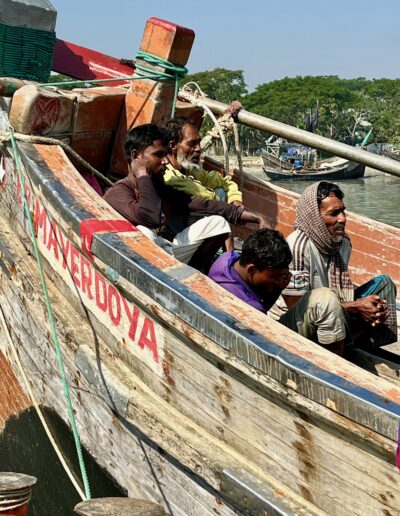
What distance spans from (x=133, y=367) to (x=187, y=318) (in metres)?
0.55

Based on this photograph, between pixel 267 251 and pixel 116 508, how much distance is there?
106cm

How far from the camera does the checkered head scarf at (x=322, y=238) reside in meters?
3.51

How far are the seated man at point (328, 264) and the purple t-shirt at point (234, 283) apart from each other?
1.25 feet

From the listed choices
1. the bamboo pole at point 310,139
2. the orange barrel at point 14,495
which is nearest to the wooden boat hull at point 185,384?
the orange barrel at point 14,495

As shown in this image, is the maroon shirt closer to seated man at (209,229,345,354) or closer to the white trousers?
the white trousers

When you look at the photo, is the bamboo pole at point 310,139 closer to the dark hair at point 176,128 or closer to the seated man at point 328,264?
the dark hair at point 176,128

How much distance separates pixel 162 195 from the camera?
3.96 metres

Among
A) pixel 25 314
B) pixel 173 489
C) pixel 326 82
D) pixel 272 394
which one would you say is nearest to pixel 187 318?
pixel 272 394

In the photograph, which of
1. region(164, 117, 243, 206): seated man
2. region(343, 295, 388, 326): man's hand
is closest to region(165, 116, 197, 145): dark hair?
region(164, 117, 243, 206): seated man

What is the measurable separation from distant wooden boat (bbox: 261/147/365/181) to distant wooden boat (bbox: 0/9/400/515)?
4037 cm

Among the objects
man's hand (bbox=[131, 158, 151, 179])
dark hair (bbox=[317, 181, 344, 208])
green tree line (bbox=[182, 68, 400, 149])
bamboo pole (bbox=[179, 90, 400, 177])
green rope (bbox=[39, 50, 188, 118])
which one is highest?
green rope (bbox=[39, 50, 188, 118])

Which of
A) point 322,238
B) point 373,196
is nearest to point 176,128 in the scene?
point 322,238

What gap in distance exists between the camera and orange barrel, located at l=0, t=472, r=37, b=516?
2.39 metres

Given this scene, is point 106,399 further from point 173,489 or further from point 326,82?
point 326,82
